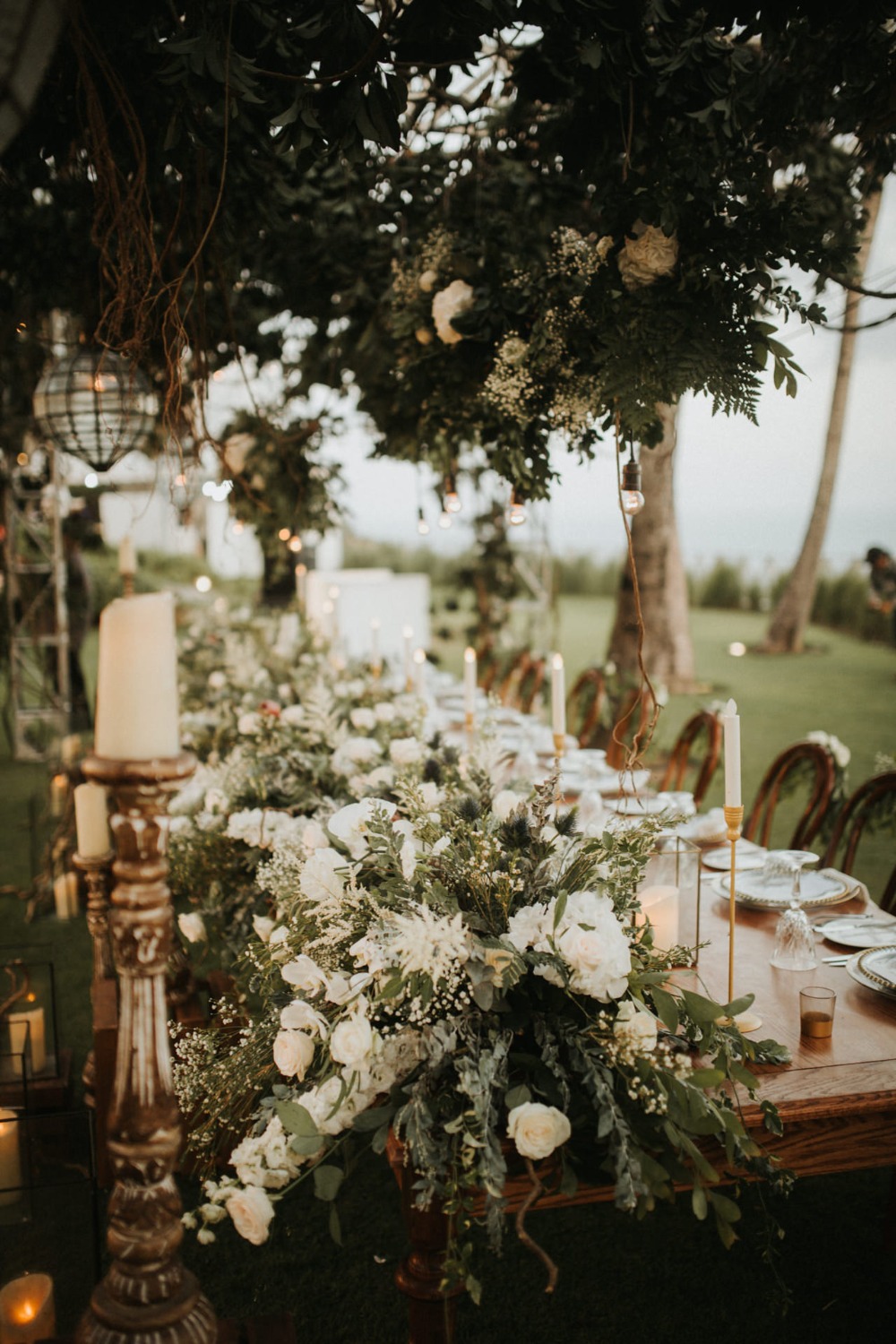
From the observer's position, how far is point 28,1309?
1.79 m

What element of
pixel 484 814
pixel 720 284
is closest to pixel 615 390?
pixel 720 284

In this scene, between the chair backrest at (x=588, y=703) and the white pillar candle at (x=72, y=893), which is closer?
the white pillar candle at (x=72, y=893)

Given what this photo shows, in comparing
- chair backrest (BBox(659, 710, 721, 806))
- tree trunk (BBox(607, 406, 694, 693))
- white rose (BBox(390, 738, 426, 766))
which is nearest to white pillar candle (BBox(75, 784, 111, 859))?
white rose (BBox(390, 738, 426, 766))

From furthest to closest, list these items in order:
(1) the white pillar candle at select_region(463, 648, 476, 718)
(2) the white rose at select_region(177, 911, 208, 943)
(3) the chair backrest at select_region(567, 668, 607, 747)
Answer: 1. (3) the chair backrest at select_region(567, 668, 607, 747)
2. (1) the white pillar candle at select_region(463, 648, 476, 718)
3. (2) the white rose at select_region(177, 911, 208, 943)

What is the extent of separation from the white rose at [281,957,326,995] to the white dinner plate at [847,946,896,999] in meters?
1.09

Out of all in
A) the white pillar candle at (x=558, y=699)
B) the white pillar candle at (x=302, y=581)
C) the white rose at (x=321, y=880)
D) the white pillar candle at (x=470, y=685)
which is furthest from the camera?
the white pillar candle at (x=302, y=581)

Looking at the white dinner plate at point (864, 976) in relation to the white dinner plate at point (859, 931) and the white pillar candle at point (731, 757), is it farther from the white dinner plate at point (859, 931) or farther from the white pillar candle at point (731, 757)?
the white pillar candle at point (731, 757)

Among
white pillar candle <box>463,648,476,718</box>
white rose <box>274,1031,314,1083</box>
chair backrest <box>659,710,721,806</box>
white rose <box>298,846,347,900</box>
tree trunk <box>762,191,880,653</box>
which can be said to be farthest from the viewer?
tree trunk <box>762,191,880,653</box>

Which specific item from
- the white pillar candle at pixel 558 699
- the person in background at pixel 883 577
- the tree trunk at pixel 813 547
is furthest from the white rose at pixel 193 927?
the person in background at pixel 883 577

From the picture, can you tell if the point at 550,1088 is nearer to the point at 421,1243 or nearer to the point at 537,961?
the point at 537,961

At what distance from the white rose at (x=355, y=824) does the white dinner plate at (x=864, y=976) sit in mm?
981

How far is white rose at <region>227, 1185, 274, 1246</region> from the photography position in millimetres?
1253

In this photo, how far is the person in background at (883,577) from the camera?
6.77 meters

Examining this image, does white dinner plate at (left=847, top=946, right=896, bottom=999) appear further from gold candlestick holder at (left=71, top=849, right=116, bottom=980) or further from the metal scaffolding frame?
the metal scaffolding frame
